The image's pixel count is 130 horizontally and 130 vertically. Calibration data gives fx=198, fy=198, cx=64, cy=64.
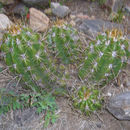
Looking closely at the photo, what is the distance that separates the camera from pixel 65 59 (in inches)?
92.6

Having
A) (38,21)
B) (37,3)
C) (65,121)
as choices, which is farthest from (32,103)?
(37,3)

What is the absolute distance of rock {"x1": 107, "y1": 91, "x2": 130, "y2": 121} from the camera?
6.59 ft

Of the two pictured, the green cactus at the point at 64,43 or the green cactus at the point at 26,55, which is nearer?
the green cactus at the point at 26,55

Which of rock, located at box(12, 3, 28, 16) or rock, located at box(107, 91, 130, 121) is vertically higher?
rock, located at box(12, 3, 28, 16)

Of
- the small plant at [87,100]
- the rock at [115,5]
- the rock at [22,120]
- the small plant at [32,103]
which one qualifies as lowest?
the rock at [22,120]

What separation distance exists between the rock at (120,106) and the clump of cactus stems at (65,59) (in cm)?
16

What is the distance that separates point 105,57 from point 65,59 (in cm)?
60

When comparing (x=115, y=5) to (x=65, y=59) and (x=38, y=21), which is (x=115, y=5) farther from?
(x=65, y=59)

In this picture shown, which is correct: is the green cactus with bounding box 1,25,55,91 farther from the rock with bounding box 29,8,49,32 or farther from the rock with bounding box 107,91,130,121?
the rock with bounding box 29,8,49,32

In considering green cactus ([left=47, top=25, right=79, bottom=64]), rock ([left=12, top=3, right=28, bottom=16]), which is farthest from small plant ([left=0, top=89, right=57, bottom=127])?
rock ([left=12, top=3, right=28, bottom=16])

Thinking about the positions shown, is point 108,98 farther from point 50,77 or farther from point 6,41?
point 6,41

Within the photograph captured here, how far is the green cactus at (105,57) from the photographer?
186 cm

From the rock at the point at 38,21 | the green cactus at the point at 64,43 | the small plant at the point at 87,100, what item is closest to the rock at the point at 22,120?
the small plant at the point at 87,100

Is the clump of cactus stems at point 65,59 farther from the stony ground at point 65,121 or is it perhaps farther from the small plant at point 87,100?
the stony ground at point 65,121
